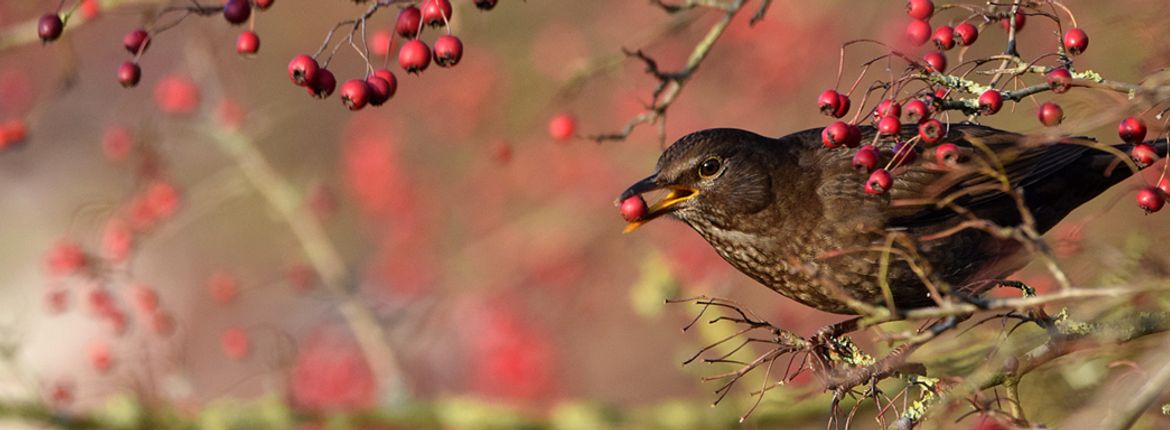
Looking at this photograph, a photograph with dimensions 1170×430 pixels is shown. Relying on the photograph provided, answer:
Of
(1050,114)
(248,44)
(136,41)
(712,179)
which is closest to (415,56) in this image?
(248,44)

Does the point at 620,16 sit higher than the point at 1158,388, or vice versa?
the point at 620,16

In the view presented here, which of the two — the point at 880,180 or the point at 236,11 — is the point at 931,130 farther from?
the point at 236,11

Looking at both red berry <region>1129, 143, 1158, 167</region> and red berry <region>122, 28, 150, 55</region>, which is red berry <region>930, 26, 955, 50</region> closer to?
red berry <region>1129, 143, 1158, 167</region>

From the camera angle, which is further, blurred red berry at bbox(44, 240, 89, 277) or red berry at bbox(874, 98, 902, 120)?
blurred red berry at bbox(44, 240, 89, 277)

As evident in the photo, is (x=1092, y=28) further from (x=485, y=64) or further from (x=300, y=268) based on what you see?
(x=485, y=64)

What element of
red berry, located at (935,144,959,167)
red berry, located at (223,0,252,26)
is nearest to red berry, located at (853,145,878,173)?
red berry, located at (935,144,959,167)

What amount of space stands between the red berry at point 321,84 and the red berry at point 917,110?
52.3 inches

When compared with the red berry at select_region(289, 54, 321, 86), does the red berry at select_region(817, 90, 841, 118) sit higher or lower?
lower

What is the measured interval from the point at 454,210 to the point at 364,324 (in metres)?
3.99

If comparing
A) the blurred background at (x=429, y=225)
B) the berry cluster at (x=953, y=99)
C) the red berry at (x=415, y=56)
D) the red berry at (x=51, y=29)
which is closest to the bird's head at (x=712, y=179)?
the blurred background at (x=429, y=225)

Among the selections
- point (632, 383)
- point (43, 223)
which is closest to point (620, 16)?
point (632, 383)

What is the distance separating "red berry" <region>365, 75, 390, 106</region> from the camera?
278 centimetres

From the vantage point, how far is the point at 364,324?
5.85m

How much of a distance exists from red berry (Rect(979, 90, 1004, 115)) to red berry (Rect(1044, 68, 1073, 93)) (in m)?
0.10
